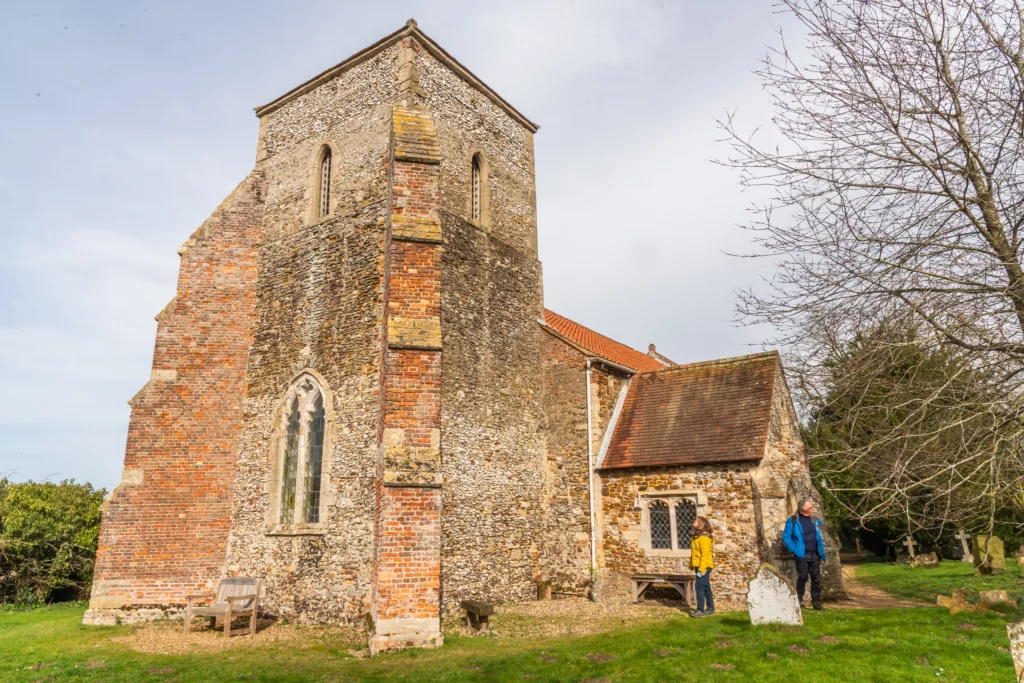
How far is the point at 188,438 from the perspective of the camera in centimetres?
1410

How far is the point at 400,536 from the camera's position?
1058 centimetres

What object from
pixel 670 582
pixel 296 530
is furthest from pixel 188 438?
pixel 670 582

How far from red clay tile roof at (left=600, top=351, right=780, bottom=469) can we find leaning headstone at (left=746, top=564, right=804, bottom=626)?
3450 mm

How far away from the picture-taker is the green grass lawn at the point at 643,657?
8.01 m

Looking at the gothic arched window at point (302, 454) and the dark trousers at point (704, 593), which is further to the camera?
the gothic arched window at point (302, 454)

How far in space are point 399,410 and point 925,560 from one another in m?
20.1

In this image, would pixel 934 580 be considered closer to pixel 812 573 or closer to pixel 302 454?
pixel 812 573

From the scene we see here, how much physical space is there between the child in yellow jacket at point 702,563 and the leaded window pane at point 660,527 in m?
2.04

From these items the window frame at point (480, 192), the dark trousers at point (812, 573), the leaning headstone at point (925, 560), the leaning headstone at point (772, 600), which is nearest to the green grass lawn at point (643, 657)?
the leaning headstone at point (772, 600)

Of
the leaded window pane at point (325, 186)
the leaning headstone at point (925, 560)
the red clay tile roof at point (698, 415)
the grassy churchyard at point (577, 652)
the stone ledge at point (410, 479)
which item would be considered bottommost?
the grassy churchyard at point (577, 652)

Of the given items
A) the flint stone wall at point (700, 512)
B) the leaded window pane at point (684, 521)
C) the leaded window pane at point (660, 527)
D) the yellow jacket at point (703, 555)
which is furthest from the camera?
the leaded window pane at point (660, 527)

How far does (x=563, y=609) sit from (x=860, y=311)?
27.9ft

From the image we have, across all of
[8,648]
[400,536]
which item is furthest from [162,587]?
[400,536]

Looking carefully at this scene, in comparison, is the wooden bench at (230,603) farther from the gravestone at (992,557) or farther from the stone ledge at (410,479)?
the gravestone at (992,557)
